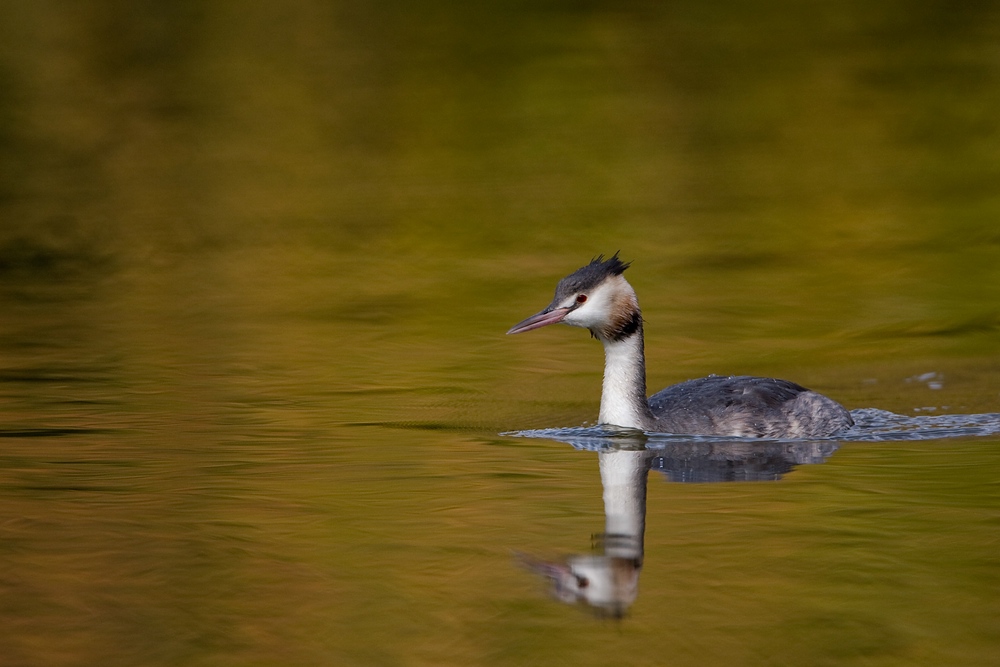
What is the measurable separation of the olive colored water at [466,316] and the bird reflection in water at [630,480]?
94 millimetres

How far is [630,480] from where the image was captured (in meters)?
8.71

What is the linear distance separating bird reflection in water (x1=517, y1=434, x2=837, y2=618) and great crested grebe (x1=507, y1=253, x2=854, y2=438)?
15 centimetres

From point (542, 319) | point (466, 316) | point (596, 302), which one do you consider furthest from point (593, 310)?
point (466, 316)

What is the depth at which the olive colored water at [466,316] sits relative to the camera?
649 centimetres

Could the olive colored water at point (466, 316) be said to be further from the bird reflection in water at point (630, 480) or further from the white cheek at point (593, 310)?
the white cheek at point (593, 310)

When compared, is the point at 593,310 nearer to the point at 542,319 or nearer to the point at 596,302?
the point at 596,302

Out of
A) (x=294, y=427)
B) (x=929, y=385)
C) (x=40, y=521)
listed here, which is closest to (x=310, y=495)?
(x=40, y=521)

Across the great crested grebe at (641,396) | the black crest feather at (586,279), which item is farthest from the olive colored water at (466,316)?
the black crest feather at (586,279)

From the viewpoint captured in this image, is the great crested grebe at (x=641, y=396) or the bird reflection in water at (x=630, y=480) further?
the great crested grebe at (x=641, y=396)

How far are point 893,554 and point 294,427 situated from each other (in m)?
4.26

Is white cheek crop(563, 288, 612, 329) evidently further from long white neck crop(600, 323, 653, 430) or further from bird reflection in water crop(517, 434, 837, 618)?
bird reflection in water crop(517, 434, 837, 618)

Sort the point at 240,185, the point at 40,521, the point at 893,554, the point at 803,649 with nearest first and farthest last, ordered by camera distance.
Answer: the point at 803,649 < the point at 893,554 < the point at 40,521 < the point at 240,185

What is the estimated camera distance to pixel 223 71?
28953 mm

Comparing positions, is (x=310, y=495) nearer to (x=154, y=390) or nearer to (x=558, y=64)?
(x=154, y=390)
